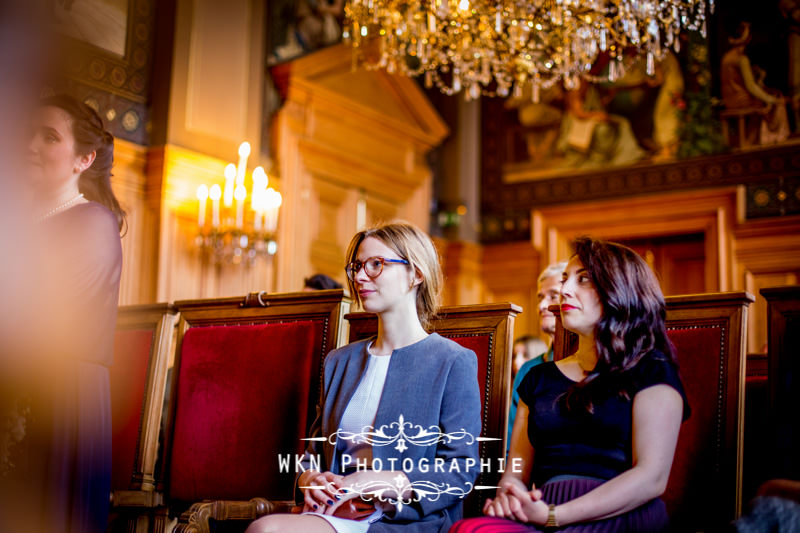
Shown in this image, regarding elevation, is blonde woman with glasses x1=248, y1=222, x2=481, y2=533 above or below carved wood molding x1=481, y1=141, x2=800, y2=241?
below

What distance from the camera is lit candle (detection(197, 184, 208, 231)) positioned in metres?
6.23

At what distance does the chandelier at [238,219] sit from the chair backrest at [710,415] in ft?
13.5

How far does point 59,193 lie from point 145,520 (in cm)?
140

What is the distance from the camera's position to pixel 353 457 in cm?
259

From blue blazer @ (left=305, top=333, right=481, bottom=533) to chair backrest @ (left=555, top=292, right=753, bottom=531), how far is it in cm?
62

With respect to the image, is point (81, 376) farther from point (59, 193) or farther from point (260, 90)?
point (260, 90)

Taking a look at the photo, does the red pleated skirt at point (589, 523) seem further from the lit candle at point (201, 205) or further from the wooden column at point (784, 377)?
the lit candle at point (201, 205)

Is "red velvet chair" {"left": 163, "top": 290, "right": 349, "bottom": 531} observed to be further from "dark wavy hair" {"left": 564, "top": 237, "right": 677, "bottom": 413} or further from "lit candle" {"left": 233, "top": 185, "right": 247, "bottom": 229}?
"lit candle" {"left": 233, "top": 185, "right": 247, "bottom": 229}

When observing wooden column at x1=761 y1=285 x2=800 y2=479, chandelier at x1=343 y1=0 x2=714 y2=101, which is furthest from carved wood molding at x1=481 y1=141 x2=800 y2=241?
wooden column at x1=761 y1=285 x2=800 y2=479

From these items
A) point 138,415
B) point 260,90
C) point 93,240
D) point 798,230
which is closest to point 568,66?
point 260,90

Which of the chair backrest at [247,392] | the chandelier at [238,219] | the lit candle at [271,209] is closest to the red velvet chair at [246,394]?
the chair backrest at [247,392]

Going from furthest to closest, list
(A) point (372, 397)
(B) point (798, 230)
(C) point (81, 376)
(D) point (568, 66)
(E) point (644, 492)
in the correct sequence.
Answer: (B) point (798, 230) < (D) point (568, 66) < (A) point (372, 397) < (C) point (81, 376) < (E) point (644, 492)

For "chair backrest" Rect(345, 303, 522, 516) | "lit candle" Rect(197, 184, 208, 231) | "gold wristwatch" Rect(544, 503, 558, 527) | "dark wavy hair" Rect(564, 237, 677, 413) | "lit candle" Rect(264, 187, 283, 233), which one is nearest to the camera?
"gold wristwatch" Rect(544, 503, 558, 527)

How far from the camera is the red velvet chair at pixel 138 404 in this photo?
3.28 m
